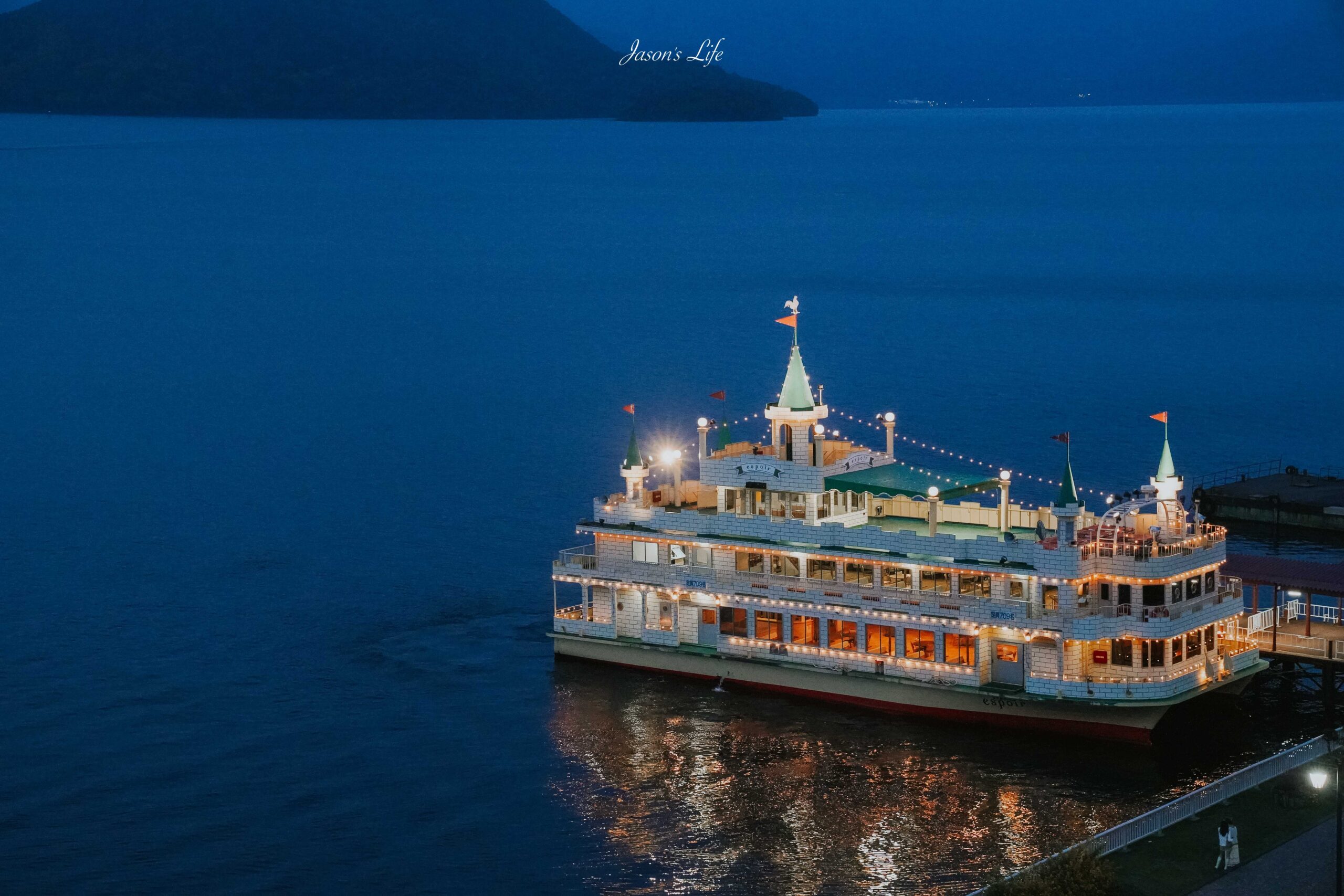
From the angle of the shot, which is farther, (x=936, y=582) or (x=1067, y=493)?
(x=936, y=582)

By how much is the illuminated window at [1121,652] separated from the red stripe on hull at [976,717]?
6.06 feet

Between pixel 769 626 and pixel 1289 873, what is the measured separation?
79.5 ft

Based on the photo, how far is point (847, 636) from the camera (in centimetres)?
6444

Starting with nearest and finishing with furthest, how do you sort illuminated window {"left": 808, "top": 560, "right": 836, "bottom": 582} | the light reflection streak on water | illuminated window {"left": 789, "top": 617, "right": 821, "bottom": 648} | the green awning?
the light reflection streak on water, the green awning, illuminated window {"left": 808, "top": 560, "right": 836, "bottom": 582}, illuminated window {"left": 789, "top": 617, "right": 821, "bottom": 648}

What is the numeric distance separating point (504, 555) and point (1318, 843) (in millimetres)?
44194

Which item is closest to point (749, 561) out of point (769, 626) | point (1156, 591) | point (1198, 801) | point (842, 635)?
point (769, 626)

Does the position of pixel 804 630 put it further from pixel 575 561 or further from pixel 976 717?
pixel 575 561

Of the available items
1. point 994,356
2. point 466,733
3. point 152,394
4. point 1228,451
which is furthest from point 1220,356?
point 466,733

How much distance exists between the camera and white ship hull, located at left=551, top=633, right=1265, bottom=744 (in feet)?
195

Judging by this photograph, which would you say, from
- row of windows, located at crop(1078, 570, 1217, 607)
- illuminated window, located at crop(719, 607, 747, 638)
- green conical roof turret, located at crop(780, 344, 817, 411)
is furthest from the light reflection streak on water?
green conical roof turret, located at crop(780, 344, 817, 411)

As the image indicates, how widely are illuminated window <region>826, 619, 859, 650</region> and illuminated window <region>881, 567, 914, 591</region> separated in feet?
5.53

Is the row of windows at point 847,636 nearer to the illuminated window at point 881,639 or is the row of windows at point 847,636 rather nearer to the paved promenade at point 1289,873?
the illuminated window at point 881,639

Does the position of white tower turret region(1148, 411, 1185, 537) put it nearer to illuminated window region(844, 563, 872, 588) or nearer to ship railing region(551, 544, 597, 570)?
illuminated window region(844, 563, 872, 588)

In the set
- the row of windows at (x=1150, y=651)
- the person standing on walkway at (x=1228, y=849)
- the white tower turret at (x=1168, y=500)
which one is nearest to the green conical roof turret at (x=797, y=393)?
the white tower turret at (x=1168, y=500)
